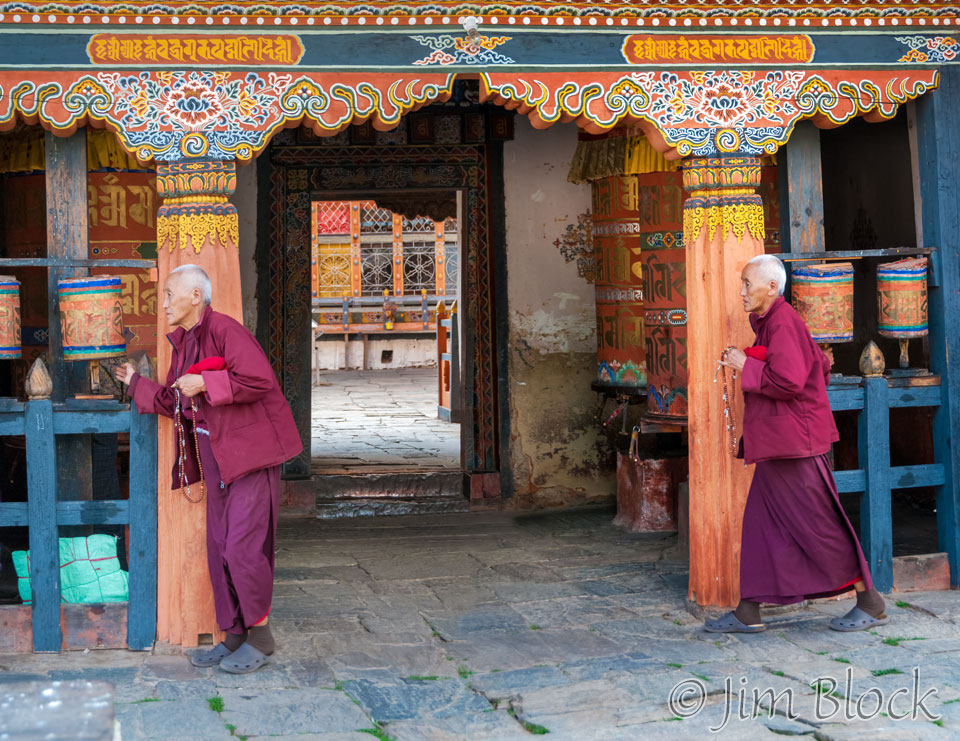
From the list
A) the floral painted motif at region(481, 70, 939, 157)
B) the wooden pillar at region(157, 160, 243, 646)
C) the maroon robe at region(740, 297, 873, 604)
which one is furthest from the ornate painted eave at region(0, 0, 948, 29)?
the maroon robe at region(740, 297, 873, 604)

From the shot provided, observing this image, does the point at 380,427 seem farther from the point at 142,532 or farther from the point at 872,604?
the point at 872,604

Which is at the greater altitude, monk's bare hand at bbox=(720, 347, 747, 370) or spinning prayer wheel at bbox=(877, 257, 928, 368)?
spinning prayer wheel at bbox=(877, 257, 928, 368)

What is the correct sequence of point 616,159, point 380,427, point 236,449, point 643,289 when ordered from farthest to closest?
point 380,427
point 616,159
point 643,289
point 236,449

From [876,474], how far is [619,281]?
2.40 m

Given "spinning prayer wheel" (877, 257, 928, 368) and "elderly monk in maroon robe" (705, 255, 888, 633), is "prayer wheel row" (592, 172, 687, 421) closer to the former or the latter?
"spinning prayer wheel" (877, 257, 928, 368)

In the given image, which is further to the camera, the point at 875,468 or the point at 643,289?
the point at 643,289

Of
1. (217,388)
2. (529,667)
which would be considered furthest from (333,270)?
(529,667)

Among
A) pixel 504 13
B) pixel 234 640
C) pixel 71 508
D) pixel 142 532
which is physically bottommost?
pixel 234 640

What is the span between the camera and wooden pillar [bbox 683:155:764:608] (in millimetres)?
4953

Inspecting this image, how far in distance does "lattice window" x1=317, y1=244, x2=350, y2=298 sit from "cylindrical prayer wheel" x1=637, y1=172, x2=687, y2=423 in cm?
1476

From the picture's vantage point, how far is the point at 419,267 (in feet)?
70.2

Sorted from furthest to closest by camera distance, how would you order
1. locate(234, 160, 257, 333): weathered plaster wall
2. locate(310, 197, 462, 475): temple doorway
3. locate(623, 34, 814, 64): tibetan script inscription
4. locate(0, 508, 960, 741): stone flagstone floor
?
locate(310, 197, 462, 475): temple doorway < locate(234, 160, 257, 333): weathered plaster wall < locate(623, 34, 814, 64): tibetan script inscription < locate(0, 508, 960, 741): stone flagstone floor

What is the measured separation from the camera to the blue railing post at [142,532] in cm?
458

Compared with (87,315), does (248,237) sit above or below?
above
